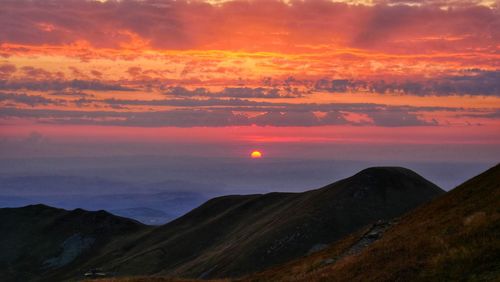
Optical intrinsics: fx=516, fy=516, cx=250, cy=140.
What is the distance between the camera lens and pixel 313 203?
151625 mm

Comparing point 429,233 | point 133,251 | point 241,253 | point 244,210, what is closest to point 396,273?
point 429,233

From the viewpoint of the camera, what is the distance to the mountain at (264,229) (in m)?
130

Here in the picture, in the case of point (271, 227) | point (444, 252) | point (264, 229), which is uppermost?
point (444, 252)

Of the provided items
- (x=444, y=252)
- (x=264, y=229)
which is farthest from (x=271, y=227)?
(x=444, y=252)

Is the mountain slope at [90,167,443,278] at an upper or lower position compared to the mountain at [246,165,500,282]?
lower

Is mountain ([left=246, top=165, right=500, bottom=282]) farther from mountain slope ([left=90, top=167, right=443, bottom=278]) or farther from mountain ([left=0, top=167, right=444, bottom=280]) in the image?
mountain ([left=0, top=167, right=444, bottom=280])

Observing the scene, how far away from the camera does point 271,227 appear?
144m

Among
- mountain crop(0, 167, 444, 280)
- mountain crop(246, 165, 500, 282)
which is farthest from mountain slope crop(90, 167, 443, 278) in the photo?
mountain crop(246, 165, 500, 282)

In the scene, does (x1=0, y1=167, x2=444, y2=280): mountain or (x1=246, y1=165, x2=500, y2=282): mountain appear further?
(x1=0, y1=167, x2=444, y2=280): mountain

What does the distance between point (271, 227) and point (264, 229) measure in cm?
290

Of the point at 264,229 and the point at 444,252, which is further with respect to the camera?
the point at 264,229

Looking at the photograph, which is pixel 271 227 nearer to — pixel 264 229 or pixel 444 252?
pixel 264 229

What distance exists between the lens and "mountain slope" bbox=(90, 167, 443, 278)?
130 m

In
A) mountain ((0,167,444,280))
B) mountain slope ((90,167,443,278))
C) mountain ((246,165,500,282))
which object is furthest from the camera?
mountain ((0,167,444,280))
